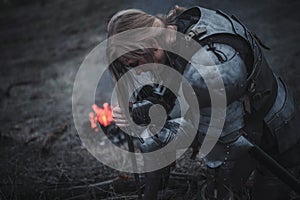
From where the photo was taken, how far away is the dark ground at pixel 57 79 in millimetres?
3593

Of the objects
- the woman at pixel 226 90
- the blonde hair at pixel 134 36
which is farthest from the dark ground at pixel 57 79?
the blonde hair at pixel 134 36

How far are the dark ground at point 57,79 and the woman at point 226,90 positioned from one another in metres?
0.88

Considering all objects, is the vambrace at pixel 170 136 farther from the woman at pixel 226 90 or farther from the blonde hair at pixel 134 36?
the blonde hair at pixel 134 36

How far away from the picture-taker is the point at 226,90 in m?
2.26

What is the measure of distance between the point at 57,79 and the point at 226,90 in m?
5.01

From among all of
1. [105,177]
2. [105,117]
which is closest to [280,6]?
[105,117]

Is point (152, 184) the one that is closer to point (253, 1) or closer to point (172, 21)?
point (172, 21)

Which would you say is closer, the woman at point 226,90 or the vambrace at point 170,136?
the woman at point 226,90

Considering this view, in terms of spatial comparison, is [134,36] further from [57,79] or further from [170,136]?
[57,79]

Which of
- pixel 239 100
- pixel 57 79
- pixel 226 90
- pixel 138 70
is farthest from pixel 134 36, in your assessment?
pixel 57 79

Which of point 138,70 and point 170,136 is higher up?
point 138,70

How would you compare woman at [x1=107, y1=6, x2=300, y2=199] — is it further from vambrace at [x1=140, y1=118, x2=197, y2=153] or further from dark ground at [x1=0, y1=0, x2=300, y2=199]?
dark ground at [x1=0, y1=0, x2=300, y2=199]

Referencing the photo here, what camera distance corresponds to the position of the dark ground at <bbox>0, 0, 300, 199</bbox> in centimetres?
359

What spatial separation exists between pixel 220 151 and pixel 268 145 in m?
0.43
